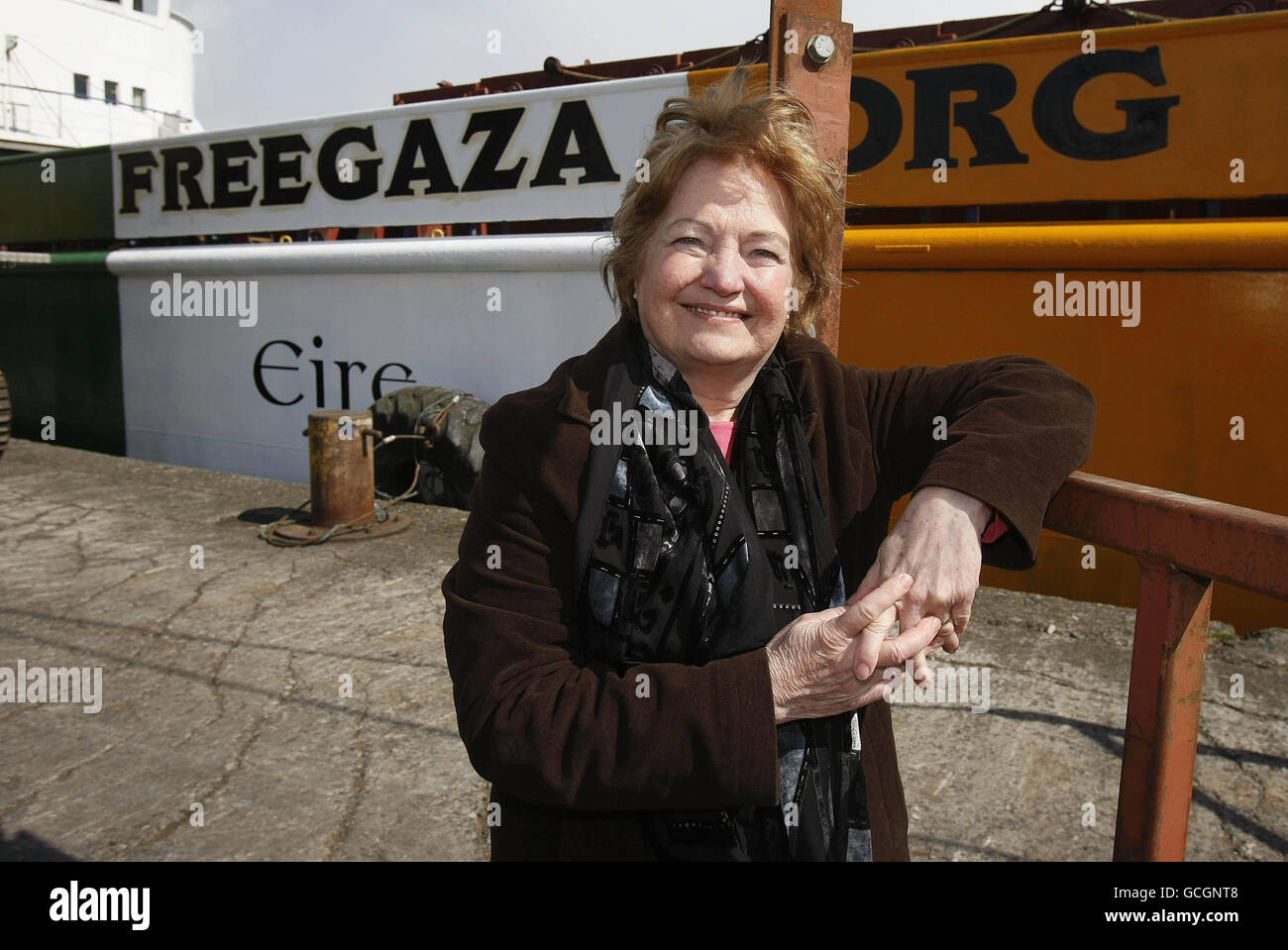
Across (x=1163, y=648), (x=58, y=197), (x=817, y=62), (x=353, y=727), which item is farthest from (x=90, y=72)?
(x=1163, y=648)

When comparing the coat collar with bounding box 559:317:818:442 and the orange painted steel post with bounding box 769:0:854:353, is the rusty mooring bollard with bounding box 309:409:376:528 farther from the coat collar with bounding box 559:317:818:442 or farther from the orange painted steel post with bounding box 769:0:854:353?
the coat collar with bounding box 559:317:818:442

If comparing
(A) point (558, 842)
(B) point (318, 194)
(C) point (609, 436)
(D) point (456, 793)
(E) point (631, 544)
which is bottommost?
(D) point (456, 793)

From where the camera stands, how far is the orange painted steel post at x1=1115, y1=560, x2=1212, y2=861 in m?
1.03

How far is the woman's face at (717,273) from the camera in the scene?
1.39m

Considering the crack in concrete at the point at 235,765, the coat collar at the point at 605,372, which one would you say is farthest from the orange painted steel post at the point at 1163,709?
the crack in concrete at the point at 235,765

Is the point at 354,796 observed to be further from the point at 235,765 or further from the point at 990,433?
the point at 990,433

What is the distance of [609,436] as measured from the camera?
4.11 feet

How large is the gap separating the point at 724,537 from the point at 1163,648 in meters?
0.53

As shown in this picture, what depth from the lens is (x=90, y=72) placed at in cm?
1911

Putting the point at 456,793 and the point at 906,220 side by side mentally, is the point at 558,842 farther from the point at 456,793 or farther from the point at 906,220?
the point at 906,220

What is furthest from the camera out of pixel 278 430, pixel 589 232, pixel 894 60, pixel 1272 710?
pixel 278 430

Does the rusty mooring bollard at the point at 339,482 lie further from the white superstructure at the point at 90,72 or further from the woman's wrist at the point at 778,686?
the white superstructure at the point at 90,72

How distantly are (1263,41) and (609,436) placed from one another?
12.0 feet

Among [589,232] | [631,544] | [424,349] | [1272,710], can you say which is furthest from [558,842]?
[424,349]
